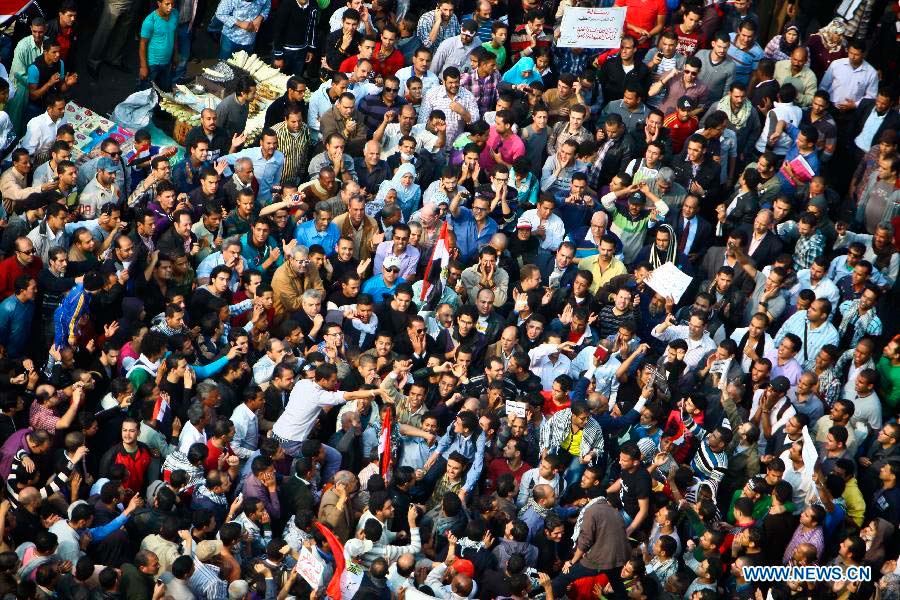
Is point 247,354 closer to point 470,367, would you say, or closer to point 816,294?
point 470,367

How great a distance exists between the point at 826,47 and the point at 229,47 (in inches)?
266

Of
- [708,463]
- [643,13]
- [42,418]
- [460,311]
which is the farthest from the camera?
[643,13]

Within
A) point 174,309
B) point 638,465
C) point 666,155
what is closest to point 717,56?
point 666,155

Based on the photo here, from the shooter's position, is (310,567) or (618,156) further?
(618,156)

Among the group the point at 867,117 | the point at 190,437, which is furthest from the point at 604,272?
the point at 190,437

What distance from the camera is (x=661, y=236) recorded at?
16531 millimetres

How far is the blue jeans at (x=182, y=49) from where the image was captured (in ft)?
61.8

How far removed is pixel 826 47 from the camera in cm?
1861

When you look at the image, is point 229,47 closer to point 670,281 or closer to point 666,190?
point 666,190

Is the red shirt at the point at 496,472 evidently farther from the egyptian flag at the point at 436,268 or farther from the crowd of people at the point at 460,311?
the egyptian flag at the point at 436,268

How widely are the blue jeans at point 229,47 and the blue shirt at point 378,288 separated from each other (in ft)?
13.9

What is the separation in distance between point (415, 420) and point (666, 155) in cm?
462

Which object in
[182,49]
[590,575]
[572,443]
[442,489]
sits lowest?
[590,575]

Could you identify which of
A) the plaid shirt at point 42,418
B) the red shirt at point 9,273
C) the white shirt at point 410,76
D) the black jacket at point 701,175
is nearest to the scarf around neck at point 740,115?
the black jacket at point 701,175
